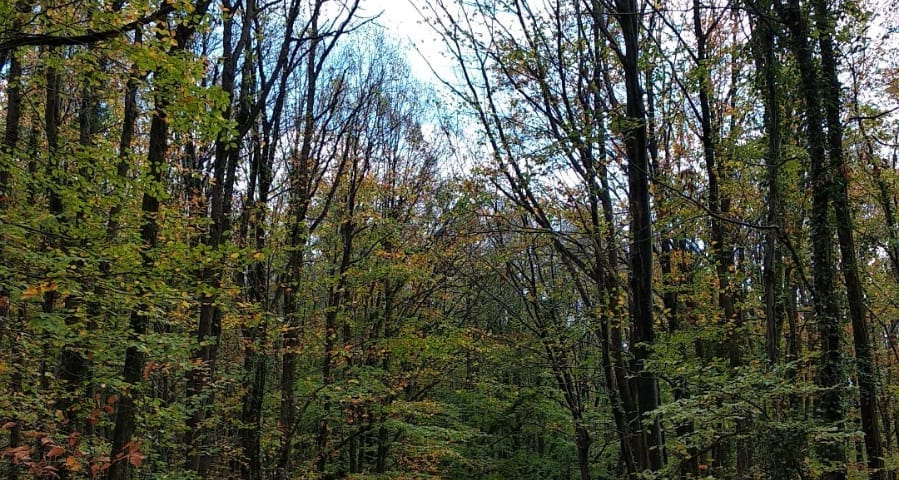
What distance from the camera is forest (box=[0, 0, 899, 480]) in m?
5.22

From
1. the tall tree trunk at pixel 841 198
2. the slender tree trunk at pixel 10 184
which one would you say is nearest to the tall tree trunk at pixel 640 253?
the tall tree trunk at pixel 841 198

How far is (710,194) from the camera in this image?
28.7 ft

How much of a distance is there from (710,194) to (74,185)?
8119 millimetres

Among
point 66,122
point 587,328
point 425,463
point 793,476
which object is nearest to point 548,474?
point 425,463

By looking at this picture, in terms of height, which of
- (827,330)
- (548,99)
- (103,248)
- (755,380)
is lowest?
(755,380)

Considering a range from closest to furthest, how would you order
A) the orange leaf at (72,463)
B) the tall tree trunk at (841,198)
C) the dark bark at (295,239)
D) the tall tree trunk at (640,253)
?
the orange leaf at (72,463)
the tall tree trunk at (841,198)
the tall tree trunk at (640,253)
the dark bark at (295,239)

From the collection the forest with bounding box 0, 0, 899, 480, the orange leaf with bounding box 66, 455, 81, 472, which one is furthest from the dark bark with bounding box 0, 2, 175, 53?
the orange leaf with bounding box 66, 455, 81, 472

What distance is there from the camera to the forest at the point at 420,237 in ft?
17.1

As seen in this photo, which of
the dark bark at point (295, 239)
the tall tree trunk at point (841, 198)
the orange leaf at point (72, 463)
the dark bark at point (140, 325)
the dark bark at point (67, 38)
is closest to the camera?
the dark bark at point (67, 38)

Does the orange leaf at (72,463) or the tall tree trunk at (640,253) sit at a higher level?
the tall tree trunk at (640,253)

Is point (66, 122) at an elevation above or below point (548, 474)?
above

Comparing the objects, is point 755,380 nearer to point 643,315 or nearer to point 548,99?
point 643,315

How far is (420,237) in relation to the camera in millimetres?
14984

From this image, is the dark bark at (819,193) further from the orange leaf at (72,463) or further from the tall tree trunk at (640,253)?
the orange leaf at (72,463)
